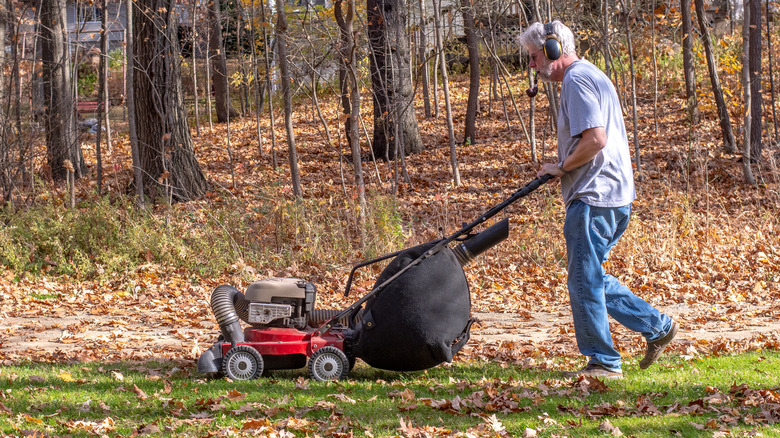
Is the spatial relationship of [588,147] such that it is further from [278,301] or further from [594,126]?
[278,301]

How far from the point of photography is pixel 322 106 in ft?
85.4

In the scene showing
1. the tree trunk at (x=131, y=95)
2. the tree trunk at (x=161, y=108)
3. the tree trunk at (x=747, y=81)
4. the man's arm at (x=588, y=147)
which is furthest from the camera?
the tree trunk at (x=161, y=108)

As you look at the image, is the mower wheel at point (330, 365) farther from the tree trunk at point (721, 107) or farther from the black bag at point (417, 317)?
the tree trunk at point (721, 107)

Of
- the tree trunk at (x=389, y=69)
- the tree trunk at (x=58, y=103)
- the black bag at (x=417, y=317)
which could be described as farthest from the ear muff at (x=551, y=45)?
the tree trunk at (x=58, y=103)

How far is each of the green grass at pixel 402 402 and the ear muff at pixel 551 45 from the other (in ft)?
6.88

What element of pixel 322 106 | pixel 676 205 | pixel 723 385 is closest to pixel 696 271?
pixel 676 205

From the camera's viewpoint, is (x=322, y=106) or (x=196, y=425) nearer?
(x=196, y=425)

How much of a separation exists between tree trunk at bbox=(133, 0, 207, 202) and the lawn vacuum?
833cm

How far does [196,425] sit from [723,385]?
332 centimetres

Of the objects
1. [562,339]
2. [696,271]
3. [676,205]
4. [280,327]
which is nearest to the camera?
[280,327]

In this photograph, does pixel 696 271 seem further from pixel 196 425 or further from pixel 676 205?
pixel 196 425

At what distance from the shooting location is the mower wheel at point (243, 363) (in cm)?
544

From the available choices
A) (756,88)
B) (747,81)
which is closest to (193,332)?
(747,81)

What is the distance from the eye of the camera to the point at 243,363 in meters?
5.49
